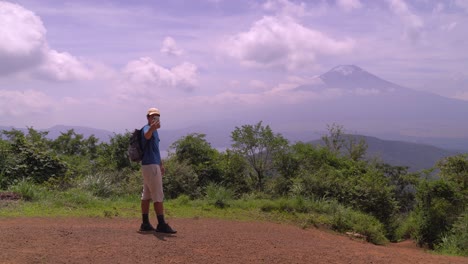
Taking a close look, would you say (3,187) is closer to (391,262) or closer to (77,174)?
(77,174)

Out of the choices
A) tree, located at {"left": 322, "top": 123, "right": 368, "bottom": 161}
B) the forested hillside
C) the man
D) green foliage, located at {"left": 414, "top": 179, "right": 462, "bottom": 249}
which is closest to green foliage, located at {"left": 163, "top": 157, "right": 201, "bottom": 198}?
the forested hillside

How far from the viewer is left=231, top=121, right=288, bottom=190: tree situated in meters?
18.2

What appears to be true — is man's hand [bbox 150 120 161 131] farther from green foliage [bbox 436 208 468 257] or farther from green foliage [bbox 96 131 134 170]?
green foliage [bbox 96 131 134 170]

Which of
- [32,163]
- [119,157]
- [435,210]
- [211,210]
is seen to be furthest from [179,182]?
[435,210]

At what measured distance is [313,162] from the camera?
18.2 meters

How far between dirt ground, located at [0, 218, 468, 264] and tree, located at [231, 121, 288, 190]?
34.2 feet

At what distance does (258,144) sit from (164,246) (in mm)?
12579

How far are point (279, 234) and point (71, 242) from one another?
343 centimetres

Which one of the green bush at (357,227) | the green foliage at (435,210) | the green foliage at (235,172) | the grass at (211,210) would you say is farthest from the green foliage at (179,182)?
the green foliage at (435,210)

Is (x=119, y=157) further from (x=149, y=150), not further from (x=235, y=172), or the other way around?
(x=149, y=150)

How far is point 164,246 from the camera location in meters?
6.00

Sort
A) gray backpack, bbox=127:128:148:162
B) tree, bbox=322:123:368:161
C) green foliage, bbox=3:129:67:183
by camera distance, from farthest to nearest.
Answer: tree, bbox=322:123:368:161
green foliage, bbox=3:129:67:183
gray backpack, bbox=127:128:148:162

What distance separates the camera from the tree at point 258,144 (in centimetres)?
1822

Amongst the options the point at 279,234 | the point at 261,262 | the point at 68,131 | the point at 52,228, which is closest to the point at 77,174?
the point at 52,228
